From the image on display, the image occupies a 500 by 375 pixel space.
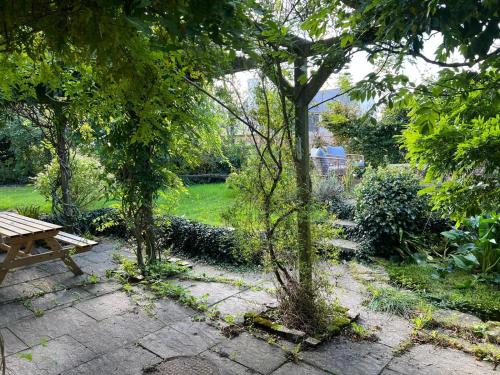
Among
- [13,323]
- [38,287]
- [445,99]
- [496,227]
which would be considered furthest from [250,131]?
[496,227]

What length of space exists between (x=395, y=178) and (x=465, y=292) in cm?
196

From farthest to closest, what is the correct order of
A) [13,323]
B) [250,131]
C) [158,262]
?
1. [158,262]
2. [13,323]
3. [250,131]

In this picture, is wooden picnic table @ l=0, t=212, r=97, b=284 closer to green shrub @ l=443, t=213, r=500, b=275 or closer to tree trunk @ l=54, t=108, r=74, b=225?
tree trunk @ l=54, t=108, r=74, b=225

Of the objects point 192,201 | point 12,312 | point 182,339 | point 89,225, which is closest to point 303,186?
point 182,339

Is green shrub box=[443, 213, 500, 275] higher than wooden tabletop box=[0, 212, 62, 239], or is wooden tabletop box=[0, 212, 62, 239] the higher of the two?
wooden tabletop box=[0, 212, 62, 239]

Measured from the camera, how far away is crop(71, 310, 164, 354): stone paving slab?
113 inches

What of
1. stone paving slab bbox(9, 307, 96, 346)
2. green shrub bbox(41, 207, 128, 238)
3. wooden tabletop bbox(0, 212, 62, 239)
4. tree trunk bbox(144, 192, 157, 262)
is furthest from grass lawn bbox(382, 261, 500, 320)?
green shrub bbox(41, 207, 128, 238)

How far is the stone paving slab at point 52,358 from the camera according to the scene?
252 cm

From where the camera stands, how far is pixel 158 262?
180 inches

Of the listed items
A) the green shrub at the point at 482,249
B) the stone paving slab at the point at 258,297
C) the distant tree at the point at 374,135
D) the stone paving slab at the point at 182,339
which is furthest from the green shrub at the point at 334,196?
the stone paving slab at the point at 182,339

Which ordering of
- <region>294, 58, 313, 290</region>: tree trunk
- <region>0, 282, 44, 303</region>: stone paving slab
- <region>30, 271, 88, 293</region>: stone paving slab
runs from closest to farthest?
<region>294, 58, 313, 290</region>: tree trunk < <region>0, 282, 44, 303</region>: stone paving slab < <region>30, 271, 88, 293</region>: stone paving slab

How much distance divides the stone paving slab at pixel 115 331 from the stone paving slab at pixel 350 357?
51.7 inches

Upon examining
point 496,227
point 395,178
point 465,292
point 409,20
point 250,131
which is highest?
point 409,20

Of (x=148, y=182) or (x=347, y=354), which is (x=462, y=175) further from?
(x=148, y=182)
